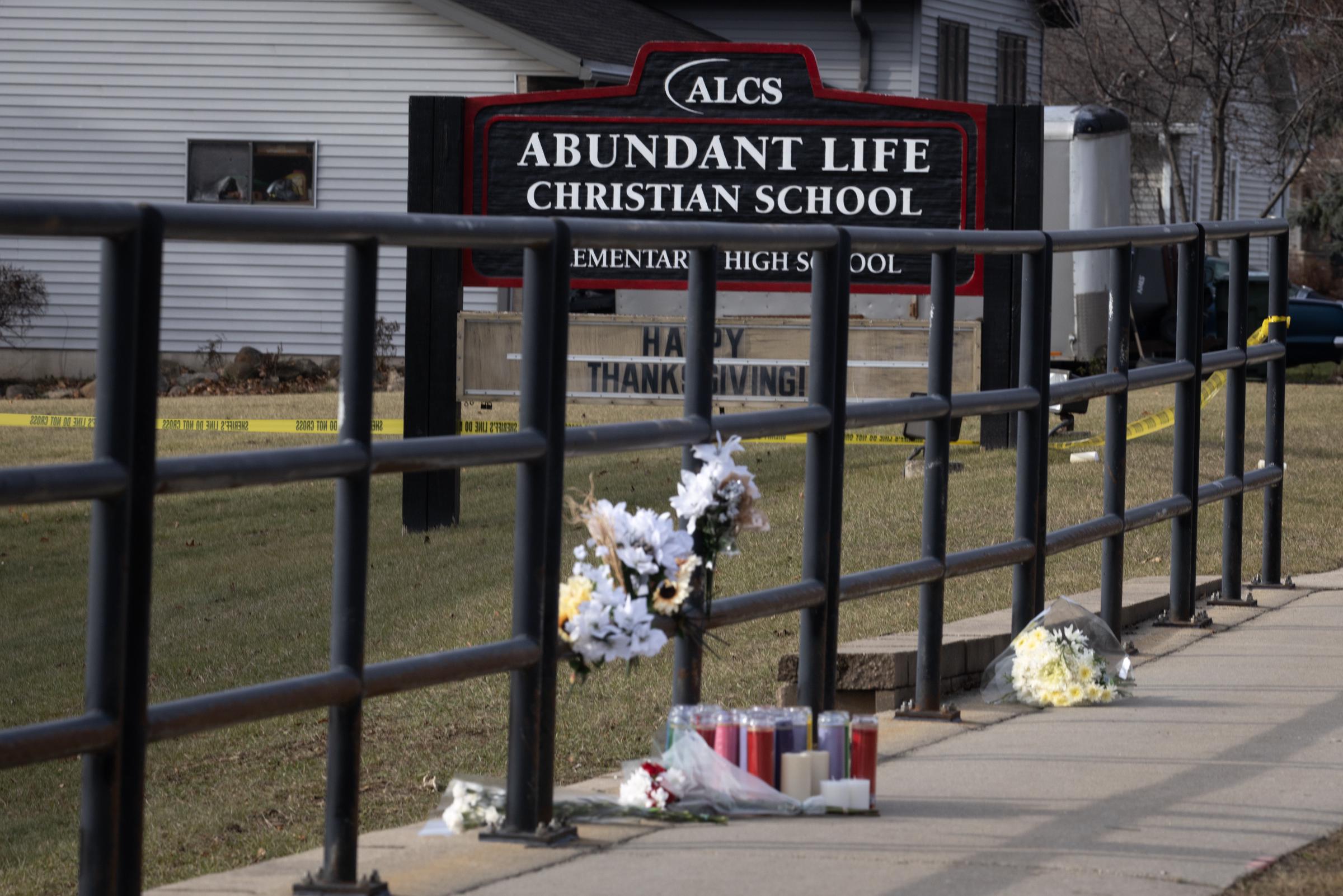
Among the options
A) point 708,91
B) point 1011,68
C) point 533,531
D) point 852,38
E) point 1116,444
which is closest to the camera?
point 533,531

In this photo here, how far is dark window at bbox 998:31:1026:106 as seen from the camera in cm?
2875

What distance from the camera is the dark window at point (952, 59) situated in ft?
87.3

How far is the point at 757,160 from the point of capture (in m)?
12.1

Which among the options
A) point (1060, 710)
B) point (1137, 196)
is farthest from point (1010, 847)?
point (1137, 196)

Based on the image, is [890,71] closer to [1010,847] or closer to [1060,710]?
[1060,710]

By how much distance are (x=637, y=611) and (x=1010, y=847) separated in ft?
3.17

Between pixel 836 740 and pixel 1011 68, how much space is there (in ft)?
86.3

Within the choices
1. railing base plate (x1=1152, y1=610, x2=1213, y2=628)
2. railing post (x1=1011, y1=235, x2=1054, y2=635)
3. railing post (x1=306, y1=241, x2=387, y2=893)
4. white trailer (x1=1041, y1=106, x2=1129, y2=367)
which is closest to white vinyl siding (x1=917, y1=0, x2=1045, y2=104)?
white trailer (x1=1041, y1=106, x2=1129, y2=367)

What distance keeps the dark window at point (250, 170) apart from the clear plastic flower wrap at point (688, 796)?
1928 cm

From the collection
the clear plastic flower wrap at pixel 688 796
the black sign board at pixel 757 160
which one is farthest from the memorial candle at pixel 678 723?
the black sign board at pixel 757 160

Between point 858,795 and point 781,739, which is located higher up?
point 781,739

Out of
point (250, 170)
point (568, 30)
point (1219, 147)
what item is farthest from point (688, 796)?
point (1219, 147)

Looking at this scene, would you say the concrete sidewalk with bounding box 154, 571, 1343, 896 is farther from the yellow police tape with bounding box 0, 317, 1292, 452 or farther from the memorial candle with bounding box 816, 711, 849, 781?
the yellow police tape with bounding box 0, 317, 1292, 452

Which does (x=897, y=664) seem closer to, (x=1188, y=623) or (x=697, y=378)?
(x=697, y=378)
